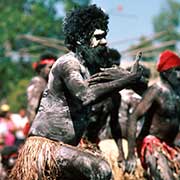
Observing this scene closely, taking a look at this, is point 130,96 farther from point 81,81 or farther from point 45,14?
point 45,14

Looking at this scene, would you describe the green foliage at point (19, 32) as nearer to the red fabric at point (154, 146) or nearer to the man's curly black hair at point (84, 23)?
the red fabric at point (154, 146)

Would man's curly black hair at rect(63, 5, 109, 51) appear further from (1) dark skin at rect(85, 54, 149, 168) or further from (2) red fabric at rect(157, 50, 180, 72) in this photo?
(1) dark skin at rect(85, 54, 149, 168)

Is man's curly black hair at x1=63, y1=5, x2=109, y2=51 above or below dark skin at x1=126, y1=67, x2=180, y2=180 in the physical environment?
above

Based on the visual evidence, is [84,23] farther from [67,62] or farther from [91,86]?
[91,86]

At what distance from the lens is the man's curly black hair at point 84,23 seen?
7.22m

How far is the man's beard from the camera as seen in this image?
7188 mm

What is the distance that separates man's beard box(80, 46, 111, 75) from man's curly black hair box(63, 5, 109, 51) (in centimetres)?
7

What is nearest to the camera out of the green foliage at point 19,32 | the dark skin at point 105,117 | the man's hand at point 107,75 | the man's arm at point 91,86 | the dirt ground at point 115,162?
the man's arm at point 91,86

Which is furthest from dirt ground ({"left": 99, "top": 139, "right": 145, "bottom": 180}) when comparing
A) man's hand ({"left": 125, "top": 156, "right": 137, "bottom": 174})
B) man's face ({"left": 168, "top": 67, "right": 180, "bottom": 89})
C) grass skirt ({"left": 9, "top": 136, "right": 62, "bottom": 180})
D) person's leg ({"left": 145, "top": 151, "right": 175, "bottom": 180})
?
grass skirt ({"left": 9, "top": 136, "right": 62, "bottom": 180})

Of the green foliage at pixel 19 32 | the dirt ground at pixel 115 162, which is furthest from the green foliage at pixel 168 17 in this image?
the dirt ground at pixel 115 162

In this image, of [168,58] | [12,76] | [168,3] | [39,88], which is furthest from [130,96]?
[168,3]

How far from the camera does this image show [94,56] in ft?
23.6

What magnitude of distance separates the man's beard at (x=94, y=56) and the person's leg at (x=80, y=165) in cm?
73

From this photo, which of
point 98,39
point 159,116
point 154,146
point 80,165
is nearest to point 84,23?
point 98,39
